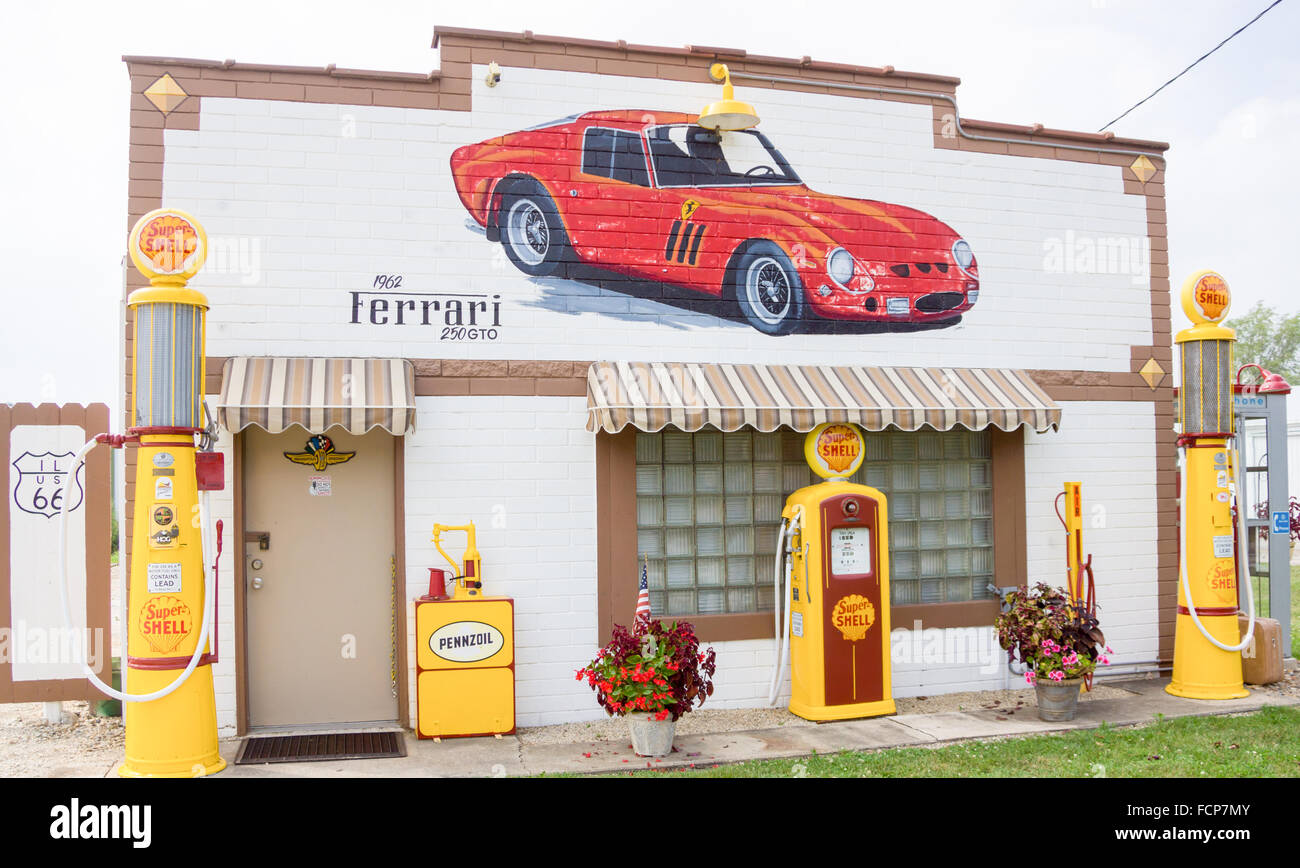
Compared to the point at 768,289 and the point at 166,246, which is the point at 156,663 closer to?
the point at 166,246

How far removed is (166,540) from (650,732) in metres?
3.13

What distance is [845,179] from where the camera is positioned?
8367 mm

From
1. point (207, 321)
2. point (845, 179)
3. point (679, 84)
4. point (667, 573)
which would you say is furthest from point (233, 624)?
point (845, 179)

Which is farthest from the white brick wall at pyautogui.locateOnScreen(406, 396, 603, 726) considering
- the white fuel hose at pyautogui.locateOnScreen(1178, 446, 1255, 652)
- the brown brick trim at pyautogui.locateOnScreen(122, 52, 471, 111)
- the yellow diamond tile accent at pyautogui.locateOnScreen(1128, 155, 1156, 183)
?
the yellow diamond tile accent at pyautogui.locateOnScreen(1128, 155, 1156, 183)

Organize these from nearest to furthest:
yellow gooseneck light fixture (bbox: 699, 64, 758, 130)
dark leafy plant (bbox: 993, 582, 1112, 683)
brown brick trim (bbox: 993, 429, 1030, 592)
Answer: dark leafy plant (bbox: 993, 582, 1112, 683), yellow gooseneck light fixture (bbox: 699, 64, 758, 130), brown brick trim (bbox: 993, 429, 1030, 592)

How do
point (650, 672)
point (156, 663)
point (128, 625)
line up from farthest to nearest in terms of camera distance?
1. point (650, 672)
2. point (128, 625)
3. point (156, 663)

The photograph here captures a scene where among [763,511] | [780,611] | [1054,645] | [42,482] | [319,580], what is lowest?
[1054,645]

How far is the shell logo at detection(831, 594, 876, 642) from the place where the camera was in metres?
7.41

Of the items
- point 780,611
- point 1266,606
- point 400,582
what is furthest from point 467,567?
point 1266,606

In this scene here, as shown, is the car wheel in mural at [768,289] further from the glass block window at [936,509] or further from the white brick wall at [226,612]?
the white brick wall at [226,612]

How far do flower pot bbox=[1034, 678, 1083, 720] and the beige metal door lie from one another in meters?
4.65

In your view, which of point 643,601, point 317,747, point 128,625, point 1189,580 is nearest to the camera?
point 128,625

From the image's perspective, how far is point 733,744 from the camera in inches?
269

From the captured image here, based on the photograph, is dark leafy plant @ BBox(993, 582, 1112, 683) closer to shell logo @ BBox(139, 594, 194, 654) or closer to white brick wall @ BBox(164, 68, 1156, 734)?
white brick wall @ BBox(164, 68, 1156, 734)
